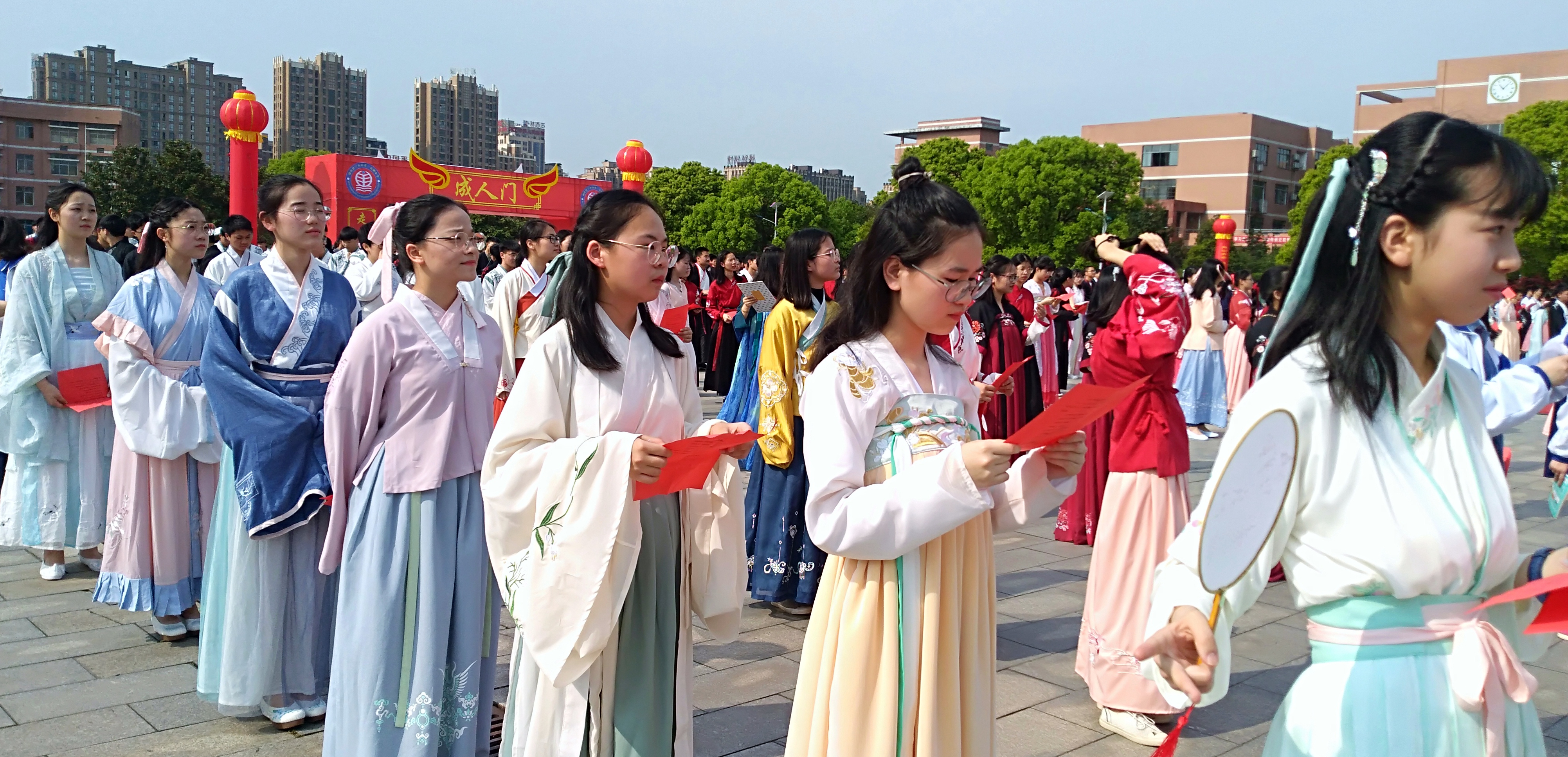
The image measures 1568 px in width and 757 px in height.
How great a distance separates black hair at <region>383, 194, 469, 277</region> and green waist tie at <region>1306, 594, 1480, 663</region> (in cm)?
236

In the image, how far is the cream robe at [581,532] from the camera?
2.33m

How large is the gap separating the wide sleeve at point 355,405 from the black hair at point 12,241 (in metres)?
4.32

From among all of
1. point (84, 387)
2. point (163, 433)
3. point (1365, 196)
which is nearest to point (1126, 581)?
point (1365, 196)

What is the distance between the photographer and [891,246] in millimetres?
2184

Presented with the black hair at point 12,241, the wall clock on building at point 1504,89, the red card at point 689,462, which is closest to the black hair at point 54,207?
the black hair at point 12,241

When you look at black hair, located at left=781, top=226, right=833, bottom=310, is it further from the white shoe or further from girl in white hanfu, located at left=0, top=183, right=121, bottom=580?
girl in white hanfu, located at left=0, top=183, right=121, bottom=580

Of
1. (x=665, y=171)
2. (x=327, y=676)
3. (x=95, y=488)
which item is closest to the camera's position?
(x=327, y=676)

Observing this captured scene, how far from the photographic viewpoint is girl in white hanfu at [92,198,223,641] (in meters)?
4.09

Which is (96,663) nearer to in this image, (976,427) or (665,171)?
(976,427)

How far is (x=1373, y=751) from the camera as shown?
1.43 m

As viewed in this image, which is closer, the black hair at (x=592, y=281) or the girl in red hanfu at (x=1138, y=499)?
the black hair at (x=592, y=281)

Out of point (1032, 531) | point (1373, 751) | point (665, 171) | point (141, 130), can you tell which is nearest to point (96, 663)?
point (1373, 751)

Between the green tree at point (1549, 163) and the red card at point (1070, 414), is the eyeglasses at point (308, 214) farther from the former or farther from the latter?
the green tree at point (1549, 163)

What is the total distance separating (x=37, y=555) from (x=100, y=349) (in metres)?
2.16
